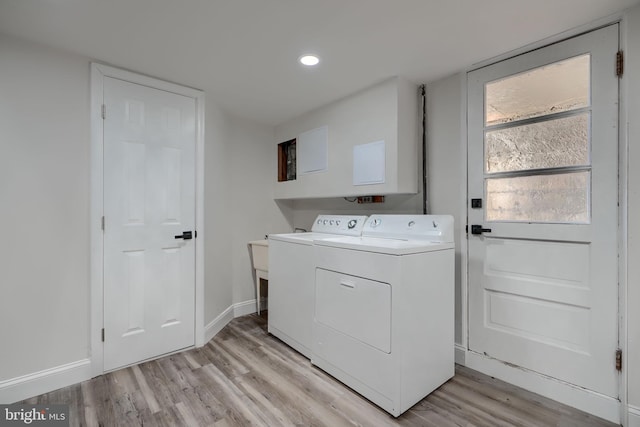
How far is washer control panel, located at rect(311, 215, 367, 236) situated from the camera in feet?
8.78

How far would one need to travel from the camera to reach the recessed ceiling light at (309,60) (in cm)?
207

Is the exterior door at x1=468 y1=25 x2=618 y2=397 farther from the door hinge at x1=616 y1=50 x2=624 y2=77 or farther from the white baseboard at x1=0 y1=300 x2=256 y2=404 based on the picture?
the white baseboard at x1=0 y1=300 x2=256 y2=404

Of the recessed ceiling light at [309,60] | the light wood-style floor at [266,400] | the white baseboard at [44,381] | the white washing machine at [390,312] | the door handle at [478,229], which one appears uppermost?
the recessed ceiling light at [309,60]

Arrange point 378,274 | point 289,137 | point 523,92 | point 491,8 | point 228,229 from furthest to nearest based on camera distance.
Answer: point 289,137, point 228,229, point 523,92, point 378,274, point 491,8

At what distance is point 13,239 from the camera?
186cm

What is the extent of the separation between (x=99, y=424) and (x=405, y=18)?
281 centimetres

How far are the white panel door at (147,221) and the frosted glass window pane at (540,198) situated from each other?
2399 millimetres

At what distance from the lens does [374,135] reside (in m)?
2.44

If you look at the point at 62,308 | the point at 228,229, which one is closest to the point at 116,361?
the point at 62,308

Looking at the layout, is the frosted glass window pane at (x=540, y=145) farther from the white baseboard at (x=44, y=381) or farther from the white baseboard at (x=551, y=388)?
the white baseboard at (x=44, y=381)

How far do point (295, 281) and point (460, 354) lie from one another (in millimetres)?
1395

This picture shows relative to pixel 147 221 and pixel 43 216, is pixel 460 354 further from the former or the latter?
pixel 43 216

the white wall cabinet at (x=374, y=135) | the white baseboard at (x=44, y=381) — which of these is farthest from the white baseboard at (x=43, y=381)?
the white wall cabinet at (x=374, y=135)

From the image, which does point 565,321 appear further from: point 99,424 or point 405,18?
point 99,424
